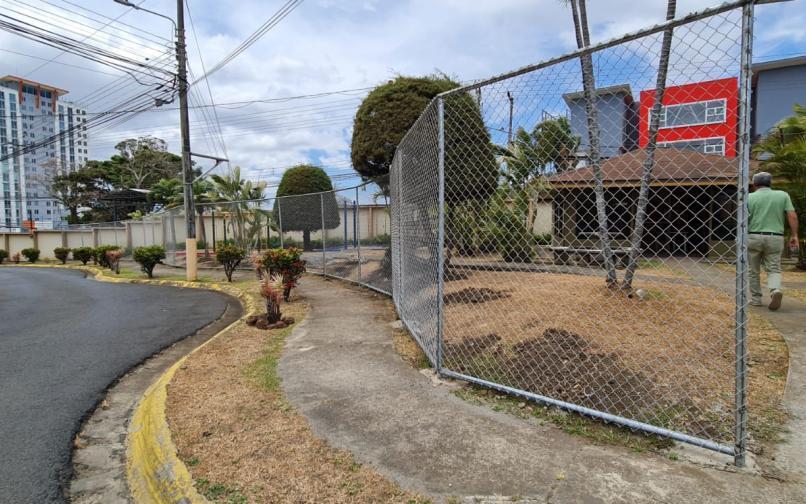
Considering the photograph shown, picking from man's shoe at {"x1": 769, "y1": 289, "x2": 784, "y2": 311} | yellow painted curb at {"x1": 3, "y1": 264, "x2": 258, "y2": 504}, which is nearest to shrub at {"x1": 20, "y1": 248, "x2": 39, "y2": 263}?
yellow painted curb at {"x1": 3, "y1": 264, "x2": 258, "y2": 504}

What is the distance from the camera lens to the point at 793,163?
35.9 ft

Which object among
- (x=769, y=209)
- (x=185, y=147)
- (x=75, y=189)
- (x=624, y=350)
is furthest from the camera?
(x=75, y=189)

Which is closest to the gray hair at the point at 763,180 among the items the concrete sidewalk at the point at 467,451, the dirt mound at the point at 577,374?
the dirt mound at the point at 577,374

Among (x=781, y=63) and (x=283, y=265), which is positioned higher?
(x=781, y=63)

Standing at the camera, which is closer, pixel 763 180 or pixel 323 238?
pixel 763 180

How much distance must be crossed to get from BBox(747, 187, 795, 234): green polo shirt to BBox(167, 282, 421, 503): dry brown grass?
5.80m

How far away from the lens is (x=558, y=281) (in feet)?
22.4

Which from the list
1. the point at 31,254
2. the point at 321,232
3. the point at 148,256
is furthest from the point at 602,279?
the point at 31,254

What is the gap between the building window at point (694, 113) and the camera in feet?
8.95

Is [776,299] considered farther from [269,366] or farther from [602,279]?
[269,366]

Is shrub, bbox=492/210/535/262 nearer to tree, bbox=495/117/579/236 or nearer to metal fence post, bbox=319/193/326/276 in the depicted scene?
tree, bbox=495/117/579/236

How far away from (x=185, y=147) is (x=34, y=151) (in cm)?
2558

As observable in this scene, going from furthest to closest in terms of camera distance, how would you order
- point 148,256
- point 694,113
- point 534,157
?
point 148,256 < point 534,157 < point 694,113

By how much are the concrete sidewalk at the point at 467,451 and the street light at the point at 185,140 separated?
34.2ft
